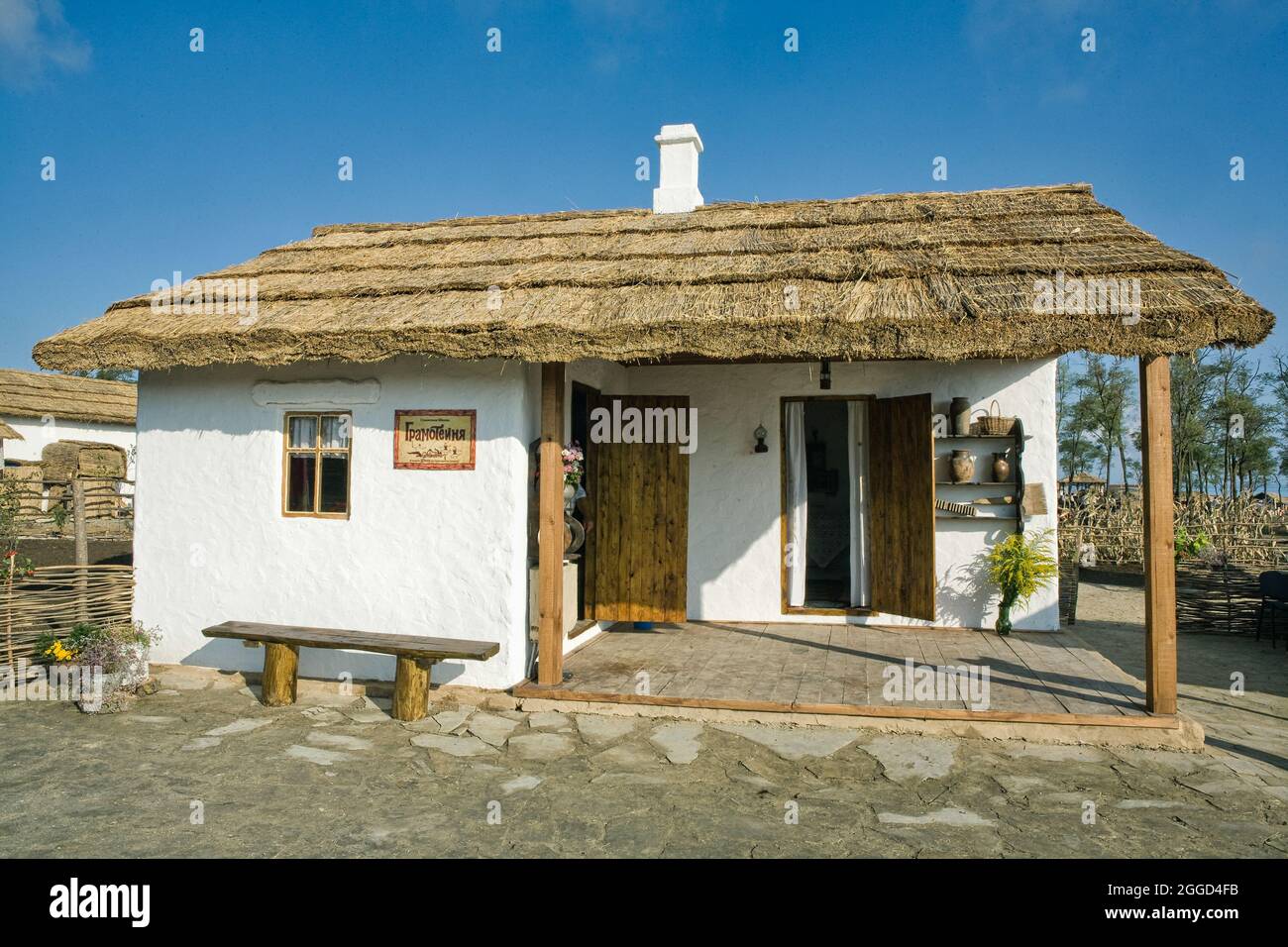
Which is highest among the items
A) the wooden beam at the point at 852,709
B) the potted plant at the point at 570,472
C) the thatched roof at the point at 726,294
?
the thatched roof at the point at 726,294

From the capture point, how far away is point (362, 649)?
5.49m

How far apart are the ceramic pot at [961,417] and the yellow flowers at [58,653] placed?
765 centimetres

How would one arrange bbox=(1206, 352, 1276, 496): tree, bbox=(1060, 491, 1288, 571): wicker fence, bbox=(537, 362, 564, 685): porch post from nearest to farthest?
1. bbox=(537, 362, 564, 685): porch post
2. bbox=(1060, 491, 1288, 571): wicker fence
3. bbox=(1206, 352, 1276, 496): tree

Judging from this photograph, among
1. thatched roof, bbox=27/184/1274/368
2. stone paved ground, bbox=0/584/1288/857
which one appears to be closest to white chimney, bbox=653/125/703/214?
thatched roof, bbox=27/184/1274/368

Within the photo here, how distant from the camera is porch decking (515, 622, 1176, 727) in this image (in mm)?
5430

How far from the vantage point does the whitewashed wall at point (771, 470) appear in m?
8.07

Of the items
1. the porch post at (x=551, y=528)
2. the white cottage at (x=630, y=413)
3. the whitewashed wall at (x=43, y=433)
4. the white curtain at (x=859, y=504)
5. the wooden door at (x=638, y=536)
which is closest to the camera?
the white cottage at (x=630, y=413)

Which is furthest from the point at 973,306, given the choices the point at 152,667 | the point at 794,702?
the point at 152,667

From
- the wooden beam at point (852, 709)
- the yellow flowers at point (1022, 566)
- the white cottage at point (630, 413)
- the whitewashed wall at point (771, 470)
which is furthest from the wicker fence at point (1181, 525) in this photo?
the wooden beam at point (852, 709)

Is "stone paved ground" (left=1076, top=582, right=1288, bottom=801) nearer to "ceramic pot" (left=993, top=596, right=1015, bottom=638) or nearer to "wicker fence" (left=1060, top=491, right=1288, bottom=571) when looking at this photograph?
"ceramic pot" (left=993, top=596, right=1015, bottom=638)

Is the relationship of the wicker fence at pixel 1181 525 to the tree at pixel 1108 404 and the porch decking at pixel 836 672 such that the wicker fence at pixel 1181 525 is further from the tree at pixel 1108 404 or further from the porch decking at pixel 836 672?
the tree at pixel 1108 404

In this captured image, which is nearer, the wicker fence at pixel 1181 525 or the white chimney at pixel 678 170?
the white chimney at pixel 678 170

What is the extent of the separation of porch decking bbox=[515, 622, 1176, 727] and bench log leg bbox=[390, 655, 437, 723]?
2.38 feet
